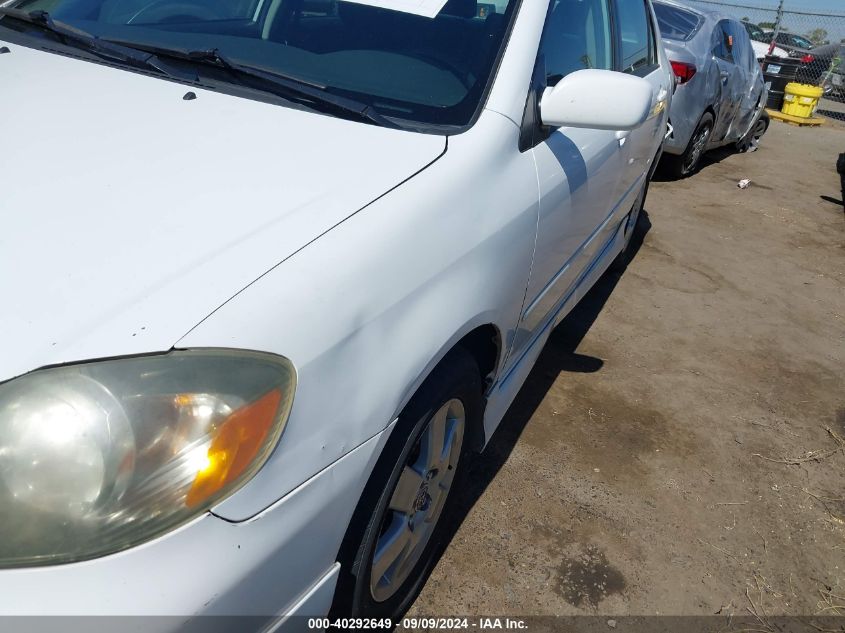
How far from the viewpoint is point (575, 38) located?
2.34 meters

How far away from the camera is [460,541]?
213 cm

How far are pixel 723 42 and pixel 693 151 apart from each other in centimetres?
109

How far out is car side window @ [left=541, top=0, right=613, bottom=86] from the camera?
2082 mm

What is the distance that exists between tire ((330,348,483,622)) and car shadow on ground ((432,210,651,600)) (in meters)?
0.15

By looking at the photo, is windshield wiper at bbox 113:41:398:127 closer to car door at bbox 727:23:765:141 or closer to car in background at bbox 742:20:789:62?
car door at bbox 727:23:765:141

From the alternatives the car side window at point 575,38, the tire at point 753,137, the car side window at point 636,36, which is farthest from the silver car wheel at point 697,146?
the car side window at point 575,38

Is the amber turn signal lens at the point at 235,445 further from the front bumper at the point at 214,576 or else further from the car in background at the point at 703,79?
the car in background at the point at 703,79

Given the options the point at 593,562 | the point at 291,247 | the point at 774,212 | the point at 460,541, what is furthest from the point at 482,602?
the point at 774,212

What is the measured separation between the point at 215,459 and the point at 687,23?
6.56m

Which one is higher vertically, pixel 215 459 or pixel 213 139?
pixel 213 139

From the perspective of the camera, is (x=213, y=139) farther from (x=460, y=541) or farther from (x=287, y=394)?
(x=460, y=541)

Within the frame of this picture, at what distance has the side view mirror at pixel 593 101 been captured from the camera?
1787mm

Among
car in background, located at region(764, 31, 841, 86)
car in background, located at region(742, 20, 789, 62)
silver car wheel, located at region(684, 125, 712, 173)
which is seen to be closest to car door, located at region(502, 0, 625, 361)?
silver car wheel, located at region(684, 125, 712, 173)

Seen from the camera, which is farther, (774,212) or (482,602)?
(774,212)
